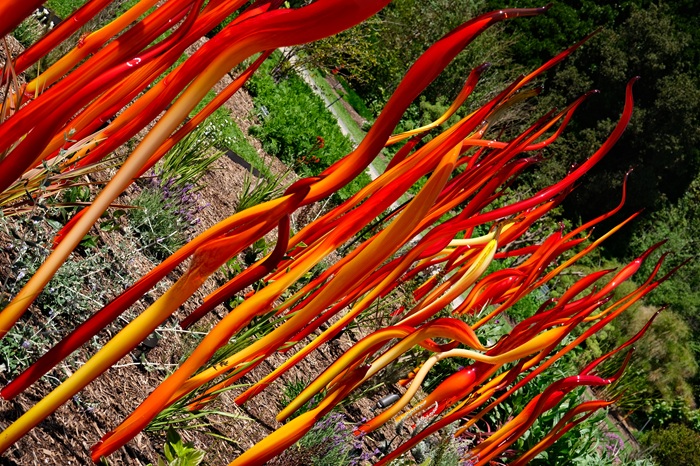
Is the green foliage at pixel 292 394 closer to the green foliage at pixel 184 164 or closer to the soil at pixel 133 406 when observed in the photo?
the soil at pixel 133 406

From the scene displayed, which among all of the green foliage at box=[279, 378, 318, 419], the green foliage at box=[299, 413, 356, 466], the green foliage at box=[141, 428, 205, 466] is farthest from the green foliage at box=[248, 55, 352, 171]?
the green foliage at box=[141, 428, 205, 466]

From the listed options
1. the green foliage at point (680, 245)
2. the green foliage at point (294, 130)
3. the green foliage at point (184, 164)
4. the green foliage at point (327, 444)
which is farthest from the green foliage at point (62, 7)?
the green foliage at point (680, 245)

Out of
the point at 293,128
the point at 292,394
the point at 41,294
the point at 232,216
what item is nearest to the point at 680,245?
the point at 293,128

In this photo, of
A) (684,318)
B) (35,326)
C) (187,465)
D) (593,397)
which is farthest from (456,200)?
(684,318)

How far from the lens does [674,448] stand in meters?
9.22

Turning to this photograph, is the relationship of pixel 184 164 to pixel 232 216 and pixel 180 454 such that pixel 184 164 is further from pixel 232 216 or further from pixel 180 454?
pixel 232 216

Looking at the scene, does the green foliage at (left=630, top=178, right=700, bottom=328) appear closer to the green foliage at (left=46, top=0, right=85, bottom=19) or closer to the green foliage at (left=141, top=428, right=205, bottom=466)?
the green foliage at (left=46, top=0, right=85, bottom=19)

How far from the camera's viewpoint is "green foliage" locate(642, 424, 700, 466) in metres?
9.15

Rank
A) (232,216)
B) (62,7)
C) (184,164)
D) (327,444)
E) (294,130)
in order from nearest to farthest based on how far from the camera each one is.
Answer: (232,216) < (327,444) < (184,164) < (62,7) < (294,130)

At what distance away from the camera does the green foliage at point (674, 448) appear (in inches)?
360

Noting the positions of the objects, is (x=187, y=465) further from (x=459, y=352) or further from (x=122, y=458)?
(x=459, y=352)

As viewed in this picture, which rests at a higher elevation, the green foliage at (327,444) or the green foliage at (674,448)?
the green foliage at (327,444)

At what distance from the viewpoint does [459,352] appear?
231 centimetres

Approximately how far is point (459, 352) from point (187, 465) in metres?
0.90
